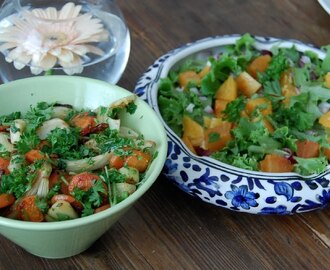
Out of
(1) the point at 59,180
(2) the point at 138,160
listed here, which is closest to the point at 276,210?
(2) the point at 138,160

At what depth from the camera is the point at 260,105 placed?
3.90 feet

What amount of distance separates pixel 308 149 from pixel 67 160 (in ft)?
1.43

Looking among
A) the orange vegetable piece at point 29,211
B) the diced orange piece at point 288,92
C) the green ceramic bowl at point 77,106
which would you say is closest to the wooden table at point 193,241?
the green ceramic bowl at point 77,106

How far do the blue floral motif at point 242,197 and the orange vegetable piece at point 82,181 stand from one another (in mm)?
236

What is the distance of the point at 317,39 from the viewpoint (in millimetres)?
1524

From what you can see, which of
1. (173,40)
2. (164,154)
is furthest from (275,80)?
(164,154)

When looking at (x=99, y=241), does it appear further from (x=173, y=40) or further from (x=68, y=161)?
(x=173, y=40)

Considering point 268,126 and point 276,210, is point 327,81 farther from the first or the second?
point 276,210

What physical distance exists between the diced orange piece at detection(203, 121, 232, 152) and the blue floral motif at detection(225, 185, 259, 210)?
0.14 metres

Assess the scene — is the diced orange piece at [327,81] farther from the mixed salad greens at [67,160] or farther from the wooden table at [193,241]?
the mixed salad greens at [67,160]

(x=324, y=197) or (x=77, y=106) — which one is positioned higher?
(x=324, y=197)

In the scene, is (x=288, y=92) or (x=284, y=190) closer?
(x=284, y=190)

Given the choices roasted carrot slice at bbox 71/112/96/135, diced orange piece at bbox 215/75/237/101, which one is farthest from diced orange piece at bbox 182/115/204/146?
roasted carrot slice at bbox 71/112/96/135

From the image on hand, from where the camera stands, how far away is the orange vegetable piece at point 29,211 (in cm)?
84
